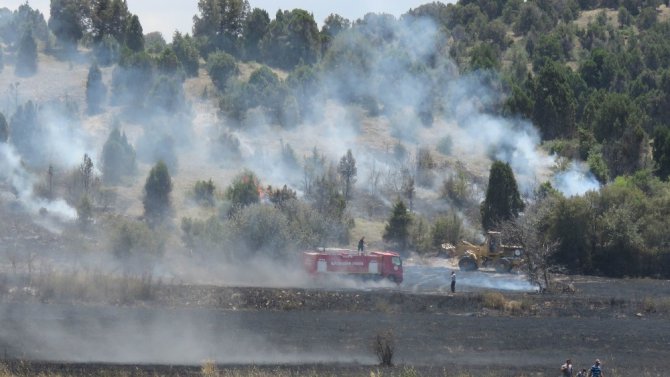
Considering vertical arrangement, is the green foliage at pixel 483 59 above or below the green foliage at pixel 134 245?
above

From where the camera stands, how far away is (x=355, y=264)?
7269 cm

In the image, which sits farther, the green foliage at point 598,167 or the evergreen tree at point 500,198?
the green foliage at point 598,167

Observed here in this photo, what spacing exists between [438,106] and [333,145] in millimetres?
16627

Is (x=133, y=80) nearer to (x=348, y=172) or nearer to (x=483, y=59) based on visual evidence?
(x=348, y=172)

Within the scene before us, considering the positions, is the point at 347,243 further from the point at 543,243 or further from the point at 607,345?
the point at 607,345

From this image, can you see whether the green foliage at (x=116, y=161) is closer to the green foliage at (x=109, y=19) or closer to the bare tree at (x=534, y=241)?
the bare tree at (x=534, y=241)

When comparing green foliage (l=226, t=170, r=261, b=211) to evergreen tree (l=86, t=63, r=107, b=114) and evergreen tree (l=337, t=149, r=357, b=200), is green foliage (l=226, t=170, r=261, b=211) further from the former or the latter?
evergreen tree (l=86, t=63, r=107, b=114)

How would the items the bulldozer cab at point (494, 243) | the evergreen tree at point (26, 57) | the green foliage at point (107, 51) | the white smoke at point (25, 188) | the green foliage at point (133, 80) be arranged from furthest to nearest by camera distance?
the green foliage at point (107, 51)
the evergreen tree at point (26, 57)
the green foliage at point (133, 80)
the white smoke at point (25, 188)
the bulldozer cab at point (494, 243)

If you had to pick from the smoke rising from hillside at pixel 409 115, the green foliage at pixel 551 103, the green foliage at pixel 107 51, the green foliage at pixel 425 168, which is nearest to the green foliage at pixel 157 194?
the smoke rising from hillside at pixel 409 115

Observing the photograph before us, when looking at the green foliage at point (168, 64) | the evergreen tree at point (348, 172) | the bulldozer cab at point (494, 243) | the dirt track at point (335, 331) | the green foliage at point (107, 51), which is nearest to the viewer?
the dirt track at point (335, 331)

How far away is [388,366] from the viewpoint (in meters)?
45.2

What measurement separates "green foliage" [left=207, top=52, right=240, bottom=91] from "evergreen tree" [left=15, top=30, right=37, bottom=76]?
18898 millimetres

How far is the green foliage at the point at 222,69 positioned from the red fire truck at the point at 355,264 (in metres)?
52.4

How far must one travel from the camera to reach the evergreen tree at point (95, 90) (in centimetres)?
11075
